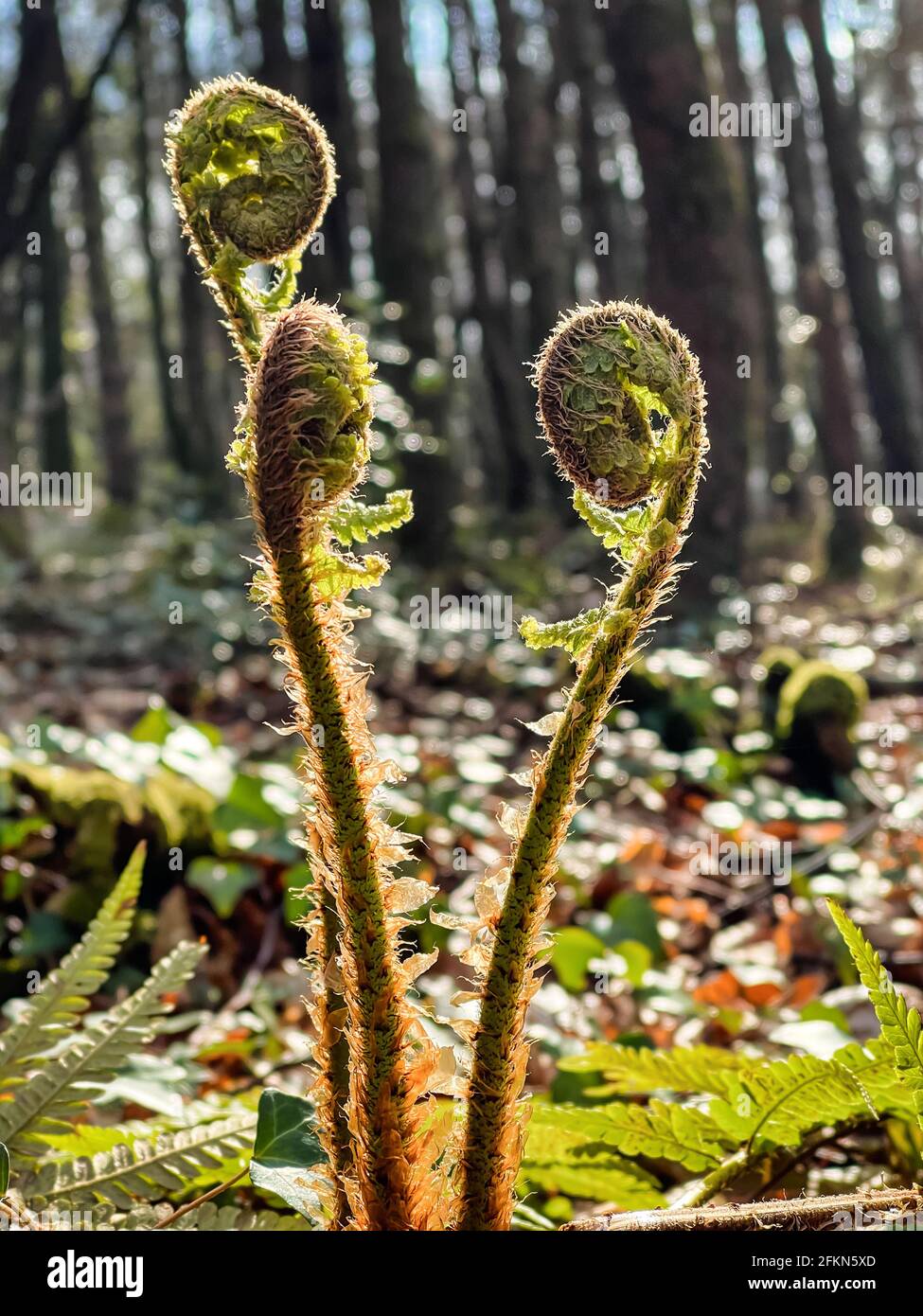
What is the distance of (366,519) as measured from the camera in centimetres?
96

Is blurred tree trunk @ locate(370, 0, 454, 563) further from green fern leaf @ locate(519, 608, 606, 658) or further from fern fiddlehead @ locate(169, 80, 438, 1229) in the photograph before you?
green fern leaf @ locate(519, 608, 606, 658)

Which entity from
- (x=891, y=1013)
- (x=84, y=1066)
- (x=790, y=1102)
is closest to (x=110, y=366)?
(x=84, y=1066)

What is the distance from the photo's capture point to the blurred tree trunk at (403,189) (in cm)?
926

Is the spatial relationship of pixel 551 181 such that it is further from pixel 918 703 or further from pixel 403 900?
pixel 403 900

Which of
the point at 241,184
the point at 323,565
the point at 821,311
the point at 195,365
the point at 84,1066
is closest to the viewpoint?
the point at 323,565

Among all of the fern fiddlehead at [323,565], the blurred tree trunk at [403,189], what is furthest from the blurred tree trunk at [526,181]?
the fern fiddlehead at [323,565]

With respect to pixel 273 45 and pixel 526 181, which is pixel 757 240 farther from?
pixel 273 45

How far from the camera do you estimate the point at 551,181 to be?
18.6 m

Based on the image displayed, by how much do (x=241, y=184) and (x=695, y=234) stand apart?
22.1ft

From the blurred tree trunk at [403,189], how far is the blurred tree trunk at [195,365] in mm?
8576

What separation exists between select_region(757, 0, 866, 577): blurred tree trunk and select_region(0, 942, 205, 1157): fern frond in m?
10.7

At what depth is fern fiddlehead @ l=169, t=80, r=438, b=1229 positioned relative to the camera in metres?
0.90
